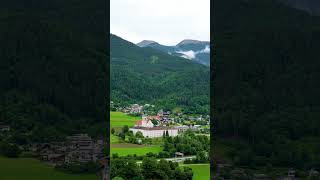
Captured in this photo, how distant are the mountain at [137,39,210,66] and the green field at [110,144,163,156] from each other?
6.39 metres

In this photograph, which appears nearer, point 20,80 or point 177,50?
point 20,80

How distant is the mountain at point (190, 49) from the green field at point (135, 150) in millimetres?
6390

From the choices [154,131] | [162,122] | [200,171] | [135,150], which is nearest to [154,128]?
[154,131]

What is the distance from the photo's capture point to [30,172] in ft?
21.2

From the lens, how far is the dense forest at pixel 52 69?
6.45m

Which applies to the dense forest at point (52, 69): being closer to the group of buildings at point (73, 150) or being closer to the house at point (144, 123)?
the group of buildings at point (73, 150)

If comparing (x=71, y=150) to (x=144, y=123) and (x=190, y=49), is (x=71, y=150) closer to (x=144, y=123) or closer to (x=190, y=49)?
(x=144, y=123)

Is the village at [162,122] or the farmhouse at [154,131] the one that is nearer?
the farmhouse at [154,131]
